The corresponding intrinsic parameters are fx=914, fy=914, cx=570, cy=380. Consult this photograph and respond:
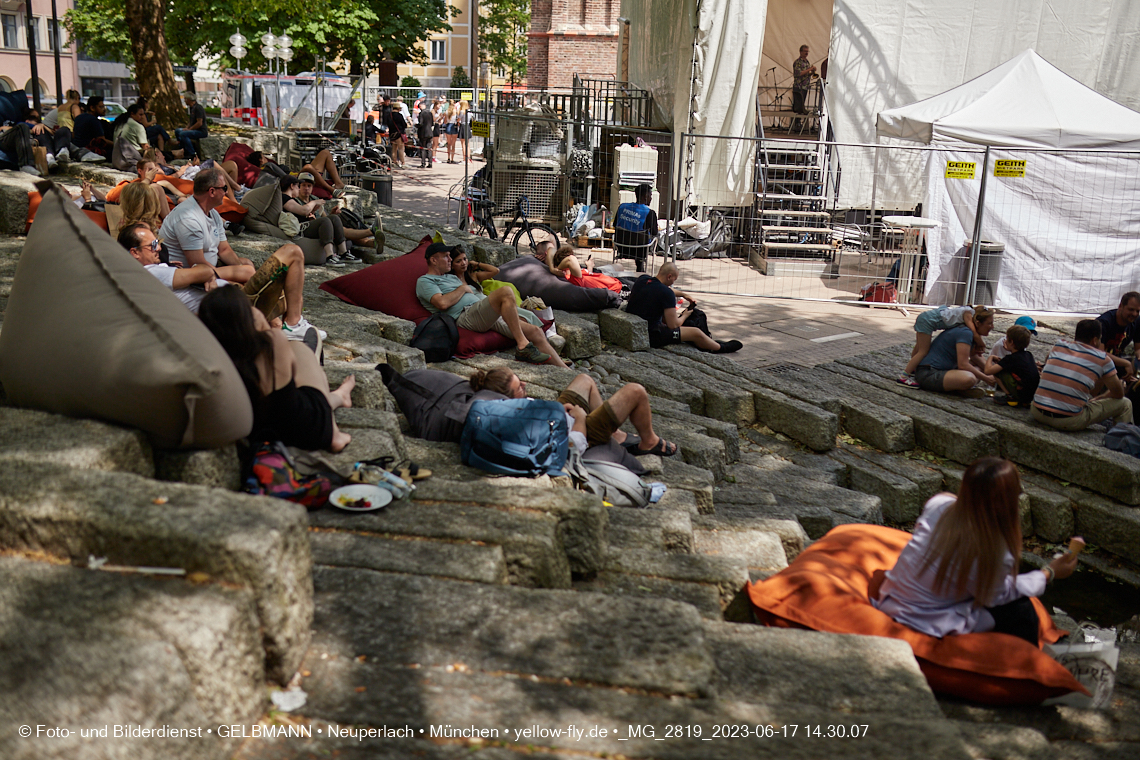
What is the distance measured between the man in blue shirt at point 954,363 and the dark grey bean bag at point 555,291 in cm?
316

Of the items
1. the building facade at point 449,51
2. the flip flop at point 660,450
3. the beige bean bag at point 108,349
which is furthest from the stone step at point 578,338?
the building facade at point 449,51

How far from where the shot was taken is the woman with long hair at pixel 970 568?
151 inches

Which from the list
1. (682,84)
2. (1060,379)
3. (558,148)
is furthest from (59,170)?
(1060,379)

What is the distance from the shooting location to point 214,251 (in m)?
6.98

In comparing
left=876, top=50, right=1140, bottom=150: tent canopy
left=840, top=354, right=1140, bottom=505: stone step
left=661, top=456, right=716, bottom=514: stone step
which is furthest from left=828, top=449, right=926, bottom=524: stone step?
left=876, top=50, right=1140, bottom=150: tent canopy

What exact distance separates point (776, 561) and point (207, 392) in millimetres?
3031

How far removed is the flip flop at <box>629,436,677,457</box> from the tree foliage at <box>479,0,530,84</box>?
5787cm

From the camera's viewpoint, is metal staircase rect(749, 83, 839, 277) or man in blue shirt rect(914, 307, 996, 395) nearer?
man in blue shirt rect(914, 307, 996, 395)

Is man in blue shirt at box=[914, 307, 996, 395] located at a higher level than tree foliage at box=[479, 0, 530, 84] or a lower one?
lower

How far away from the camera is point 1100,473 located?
271 inches

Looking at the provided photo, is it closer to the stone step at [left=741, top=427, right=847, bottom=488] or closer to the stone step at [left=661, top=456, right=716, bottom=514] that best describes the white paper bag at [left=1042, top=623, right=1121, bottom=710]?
the stone step at [left=661, top=456, right=716, bottom=514]

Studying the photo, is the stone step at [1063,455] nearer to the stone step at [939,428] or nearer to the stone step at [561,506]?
the stone step at [939,428]

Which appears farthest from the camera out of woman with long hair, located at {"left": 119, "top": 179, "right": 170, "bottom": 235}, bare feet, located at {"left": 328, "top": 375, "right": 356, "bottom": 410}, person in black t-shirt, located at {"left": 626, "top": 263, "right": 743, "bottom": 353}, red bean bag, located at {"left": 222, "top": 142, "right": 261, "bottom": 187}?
red bean bag, located at {"left": 222, "top": 142, "right": 261, "bottom": 187}

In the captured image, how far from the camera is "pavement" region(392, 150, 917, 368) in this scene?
984 centimetres
